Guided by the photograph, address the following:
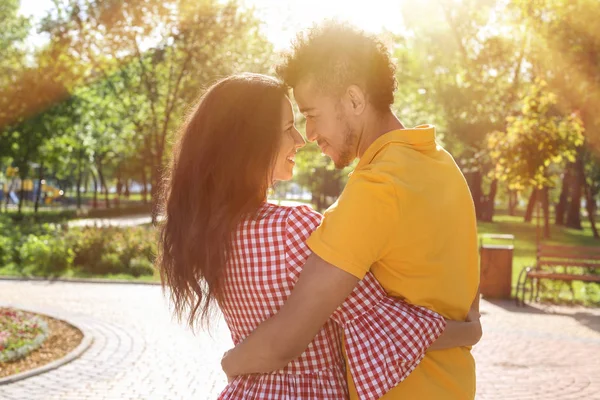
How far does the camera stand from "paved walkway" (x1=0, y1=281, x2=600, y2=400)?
739 centimetres

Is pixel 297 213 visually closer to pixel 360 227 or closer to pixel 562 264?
pixel 360 227

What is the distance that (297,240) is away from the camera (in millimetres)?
1866

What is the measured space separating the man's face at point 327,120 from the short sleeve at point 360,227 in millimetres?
375

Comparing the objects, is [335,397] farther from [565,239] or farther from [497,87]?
[565,239]

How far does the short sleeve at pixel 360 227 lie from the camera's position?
5.76ft

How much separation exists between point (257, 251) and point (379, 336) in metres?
0.35

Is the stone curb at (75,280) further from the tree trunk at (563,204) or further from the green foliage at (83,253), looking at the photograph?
the tree trunk at (563,204)

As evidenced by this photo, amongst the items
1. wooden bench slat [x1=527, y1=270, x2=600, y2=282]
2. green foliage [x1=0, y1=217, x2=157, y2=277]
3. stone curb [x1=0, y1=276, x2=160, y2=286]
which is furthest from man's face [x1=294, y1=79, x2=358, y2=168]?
green foliage [x1=0, y1=217, x2=157, y2=277]

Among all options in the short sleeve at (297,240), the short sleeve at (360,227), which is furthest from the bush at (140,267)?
the short sleeve at (360,227)

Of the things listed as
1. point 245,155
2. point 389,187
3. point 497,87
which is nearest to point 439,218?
point 389,187

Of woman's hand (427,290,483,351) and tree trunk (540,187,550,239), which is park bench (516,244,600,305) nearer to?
woman's hand (427,290,483,351)

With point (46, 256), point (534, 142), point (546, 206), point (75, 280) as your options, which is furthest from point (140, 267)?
point (546, 206)

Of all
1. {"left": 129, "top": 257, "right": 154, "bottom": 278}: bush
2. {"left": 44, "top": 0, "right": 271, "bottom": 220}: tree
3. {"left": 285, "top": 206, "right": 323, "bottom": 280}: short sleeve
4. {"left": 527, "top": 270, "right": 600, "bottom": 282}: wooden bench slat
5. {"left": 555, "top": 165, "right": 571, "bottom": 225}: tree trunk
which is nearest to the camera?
{"left": 285, "top": 206, "right": 323, "bottom": 280}: short sleeve

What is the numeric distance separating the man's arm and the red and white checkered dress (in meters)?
0.07
